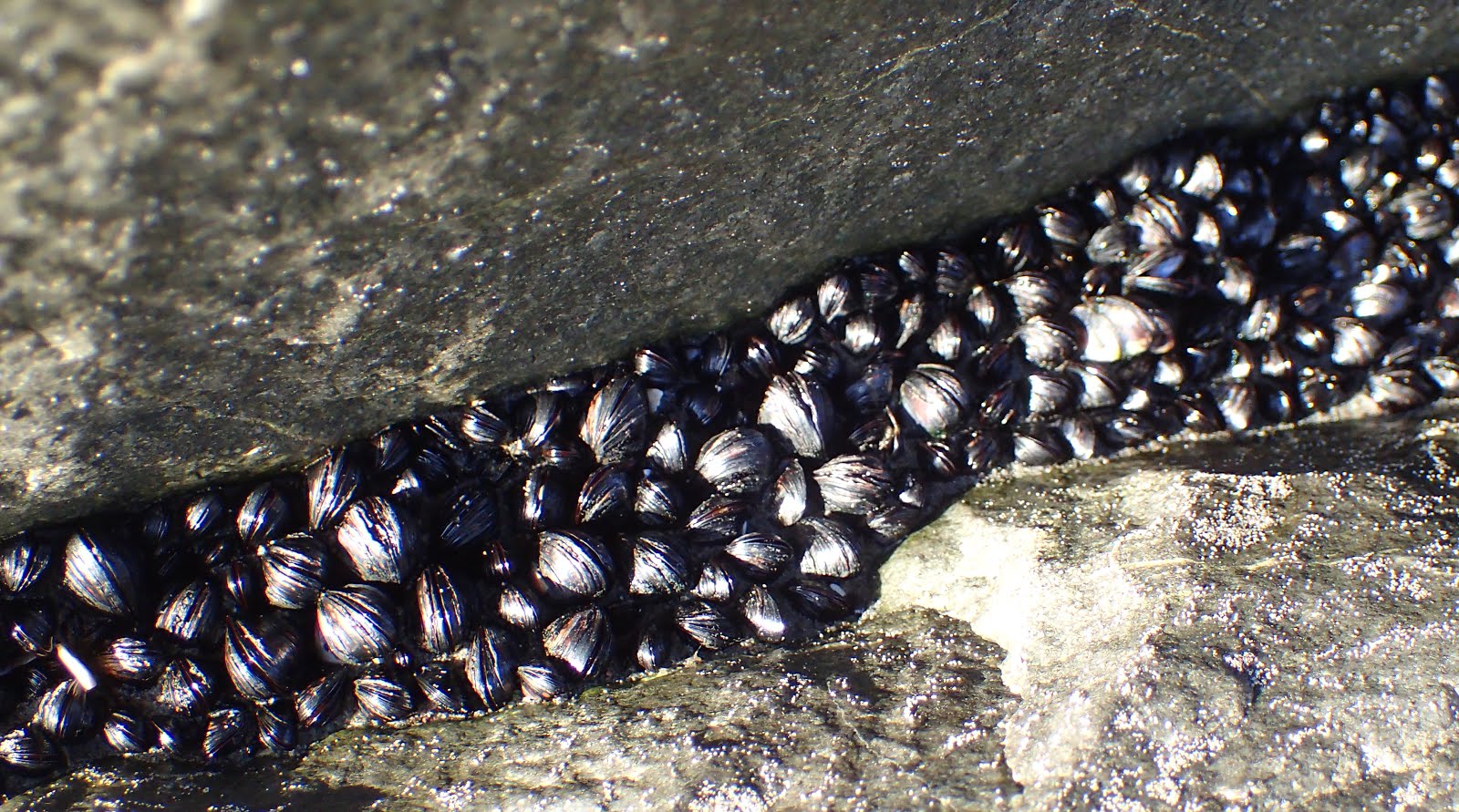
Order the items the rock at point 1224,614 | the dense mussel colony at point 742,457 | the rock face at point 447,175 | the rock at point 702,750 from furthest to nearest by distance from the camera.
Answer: the dense mussel colony at point 742,457 < the rock at point 702,750 < the rock at point 1224,614 < the rock face at point 447,175

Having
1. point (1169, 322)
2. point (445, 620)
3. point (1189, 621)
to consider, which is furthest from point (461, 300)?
point (1169, 322)

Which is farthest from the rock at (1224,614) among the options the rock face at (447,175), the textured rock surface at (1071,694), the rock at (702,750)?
the rock face at (447,175)

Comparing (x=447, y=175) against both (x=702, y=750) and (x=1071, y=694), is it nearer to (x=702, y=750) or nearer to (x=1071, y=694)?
(x=702, y=750)

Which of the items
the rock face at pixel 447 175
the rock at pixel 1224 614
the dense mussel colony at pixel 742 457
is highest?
the rock face at pixel 447 175

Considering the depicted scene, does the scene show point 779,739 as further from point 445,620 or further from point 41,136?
point 41,136

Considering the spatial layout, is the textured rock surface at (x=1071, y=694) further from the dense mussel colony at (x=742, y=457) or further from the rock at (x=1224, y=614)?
the dense mussel colony at (x=742, y=457)

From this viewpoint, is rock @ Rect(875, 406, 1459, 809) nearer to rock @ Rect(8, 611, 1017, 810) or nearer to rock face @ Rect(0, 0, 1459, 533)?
rock @ Rect(8, 611, 1017, 810)
